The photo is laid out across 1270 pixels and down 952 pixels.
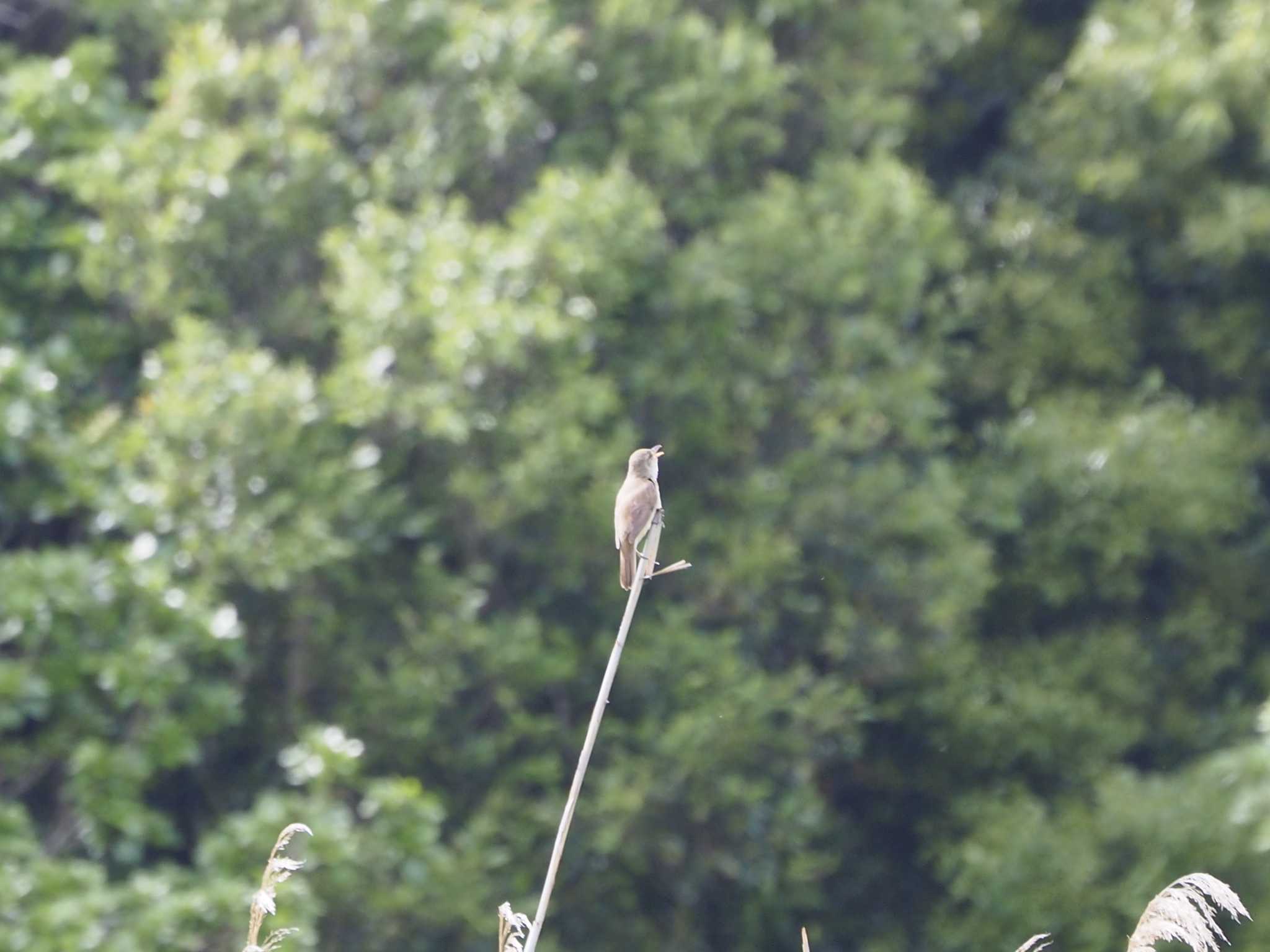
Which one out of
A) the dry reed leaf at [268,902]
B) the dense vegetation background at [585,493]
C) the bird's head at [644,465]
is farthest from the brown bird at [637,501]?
the dense vegetation background at [585,493]

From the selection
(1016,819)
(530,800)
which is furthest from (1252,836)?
(530,800)

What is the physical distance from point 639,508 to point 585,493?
257 centimetres

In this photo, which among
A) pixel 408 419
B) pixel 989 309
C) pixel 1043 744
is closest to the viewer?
pixel 408 419

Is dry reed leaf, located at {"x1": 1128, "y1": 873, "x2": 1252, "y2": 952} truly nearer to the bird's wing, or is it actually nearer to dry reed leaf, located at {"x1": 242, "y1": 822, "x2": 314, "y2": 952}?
dry reed leaf, located at {"x1": 242, "y1": 822, "x2": 314, "y2": 952}

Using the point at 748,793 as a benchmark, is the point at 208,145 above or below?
above

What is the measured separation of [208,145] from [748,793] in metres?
2.86

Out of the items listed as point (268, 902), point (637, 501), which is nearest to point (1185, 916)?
point (268, 902)

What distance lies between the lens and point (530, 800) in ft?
21.2

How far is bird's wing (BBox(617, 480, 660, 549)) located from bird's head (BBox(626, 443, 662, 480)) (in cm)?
2

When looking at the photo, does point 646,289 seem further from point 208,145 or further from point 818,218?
point 208,145

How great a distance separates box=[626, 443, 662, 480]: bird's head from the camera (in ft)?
11.9

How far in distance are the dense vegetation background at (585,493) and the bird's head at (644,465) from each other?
2.08 m

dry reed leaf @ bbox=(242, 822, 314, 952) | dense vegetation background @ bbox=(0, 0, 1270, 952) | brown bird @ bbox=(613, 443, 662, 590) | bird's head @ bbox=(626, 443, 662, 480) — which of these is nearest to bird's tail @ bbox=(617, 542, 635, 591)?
brown bird @ bbox=(613, 443, 662, 590)

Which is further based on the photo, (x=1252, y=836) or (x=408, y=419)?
(x=1252, y=836)
